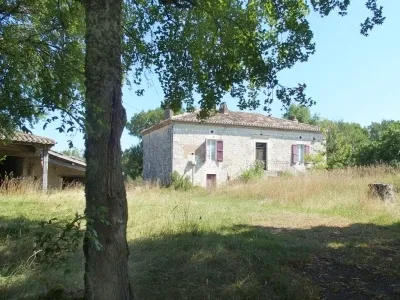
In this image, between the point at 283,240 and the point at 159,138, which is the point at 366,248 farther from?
the point at 159,138

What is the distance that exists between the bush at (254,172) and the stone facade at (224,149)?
59 cm

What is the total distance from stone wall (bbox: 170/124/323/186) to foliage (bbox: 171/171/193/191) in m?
0.67

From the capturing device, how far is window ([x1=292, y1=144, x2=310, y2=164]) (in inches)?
1135

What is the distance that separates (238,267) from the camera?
5164 millimetres

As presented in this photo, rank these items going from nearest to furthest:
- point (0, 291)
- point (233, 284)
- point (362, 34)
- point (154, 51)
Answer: point (0, 291), point (233, 284), point (362, 34), point (154, 51)

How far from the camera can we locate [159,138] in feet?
91.9

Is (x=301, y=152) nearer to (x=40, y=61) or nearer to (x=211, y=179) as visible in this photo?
(x=211, y=179)

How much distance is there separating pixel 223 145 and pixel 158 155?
4969mm

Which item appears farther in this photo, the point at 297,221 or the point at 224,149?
the point at 224,149

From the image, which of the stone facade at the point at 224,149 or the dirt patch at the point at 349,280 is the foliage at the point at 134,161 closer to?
the stone facade at the point at 224,149

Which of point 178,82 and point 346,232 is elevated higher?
point 178,82

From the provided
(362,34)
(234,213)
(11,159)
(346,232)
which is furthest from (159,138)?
(362,34)

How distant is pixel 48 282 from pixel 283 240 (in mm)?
3978

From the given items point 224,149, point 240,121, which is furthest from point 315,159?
point 224,149
